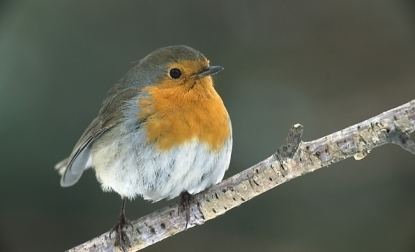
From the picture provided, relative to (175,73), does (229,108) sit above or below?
above

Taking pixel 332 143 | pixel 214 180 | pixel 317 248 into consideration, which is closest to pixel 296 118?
pixel 317 248

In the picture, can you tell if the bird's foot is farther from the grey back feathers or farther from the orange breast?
the grey back feathers

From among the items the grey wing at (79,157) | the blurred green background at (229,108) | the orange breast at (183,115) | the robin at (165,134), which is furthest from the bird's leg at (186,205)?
the blurred green background at (229,108)

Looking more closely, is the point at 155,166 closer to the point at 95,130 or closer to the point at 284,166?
the point at 95,130

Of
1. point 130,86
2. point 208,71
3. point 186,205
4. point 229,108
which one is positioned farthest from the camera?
point 229,108

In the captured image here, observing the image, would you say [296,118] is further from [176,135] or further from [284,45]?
[176,135]

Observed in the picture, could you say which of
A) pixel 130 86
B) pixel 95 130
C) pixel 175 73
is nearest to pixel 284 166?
pixel 175 73

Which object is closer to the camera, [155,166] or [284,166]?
[284,166]

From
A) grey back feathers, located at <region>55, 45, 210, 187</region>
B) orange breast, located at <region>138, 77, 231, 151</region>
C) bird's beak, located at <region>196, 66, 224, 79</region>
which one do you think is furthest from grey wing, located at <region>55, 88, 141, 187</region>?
bird's beak, located at <region>196, 66, 224, 79</region>
